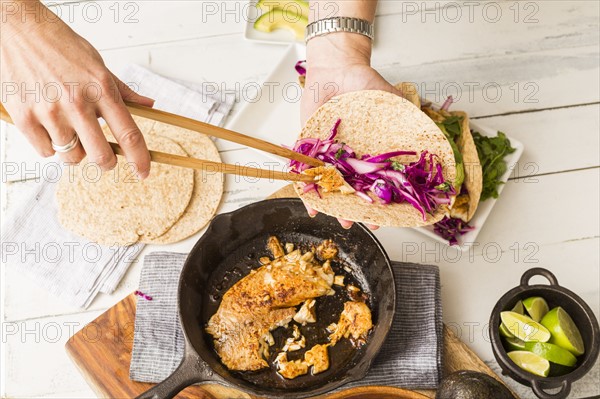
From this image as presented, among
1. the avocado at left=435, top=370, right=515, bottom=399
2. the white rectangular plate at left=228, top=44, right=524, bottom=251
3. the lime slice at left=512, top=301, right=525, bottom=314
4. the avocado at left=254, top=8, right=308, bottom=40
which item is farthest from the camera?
the avocado at left=254, top=8, right=308, bottom=40

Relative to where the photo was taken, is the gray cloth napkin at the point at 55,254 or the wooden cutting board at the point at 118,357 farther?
the gray cloth napkin at the point at 55,254

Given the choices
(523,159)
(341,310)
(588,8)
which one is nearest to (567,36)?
(588,8)

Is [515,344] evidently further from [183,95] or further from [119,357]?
[183,95]

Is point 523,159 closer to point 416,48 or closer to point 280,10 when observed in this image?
point 416,48

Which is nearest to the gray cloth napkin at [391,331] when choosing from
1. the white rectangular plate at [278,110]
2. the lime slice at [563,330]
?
the lime slice at [563,330]

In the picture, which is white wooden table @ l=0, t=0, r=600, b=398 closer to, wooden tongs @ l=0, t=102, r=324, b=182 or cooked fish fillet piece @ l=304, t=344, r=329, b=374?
cooked fish fillet piece @ l=304, t=344, r=329, b=374

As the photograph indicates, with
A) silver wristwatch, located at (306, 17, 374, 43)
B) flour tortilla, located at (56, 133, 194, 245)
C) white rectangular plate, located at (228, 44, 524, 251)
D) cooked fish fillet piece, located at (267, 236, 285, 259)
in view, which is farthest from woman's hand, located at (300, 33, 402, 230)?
flour tortilla, located at (56, 133, 194, 245)

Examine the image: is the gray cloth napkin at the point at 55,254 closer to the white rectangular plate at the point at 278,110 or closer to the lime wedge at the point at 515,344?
the white rectangular plate at the point at 278,110
